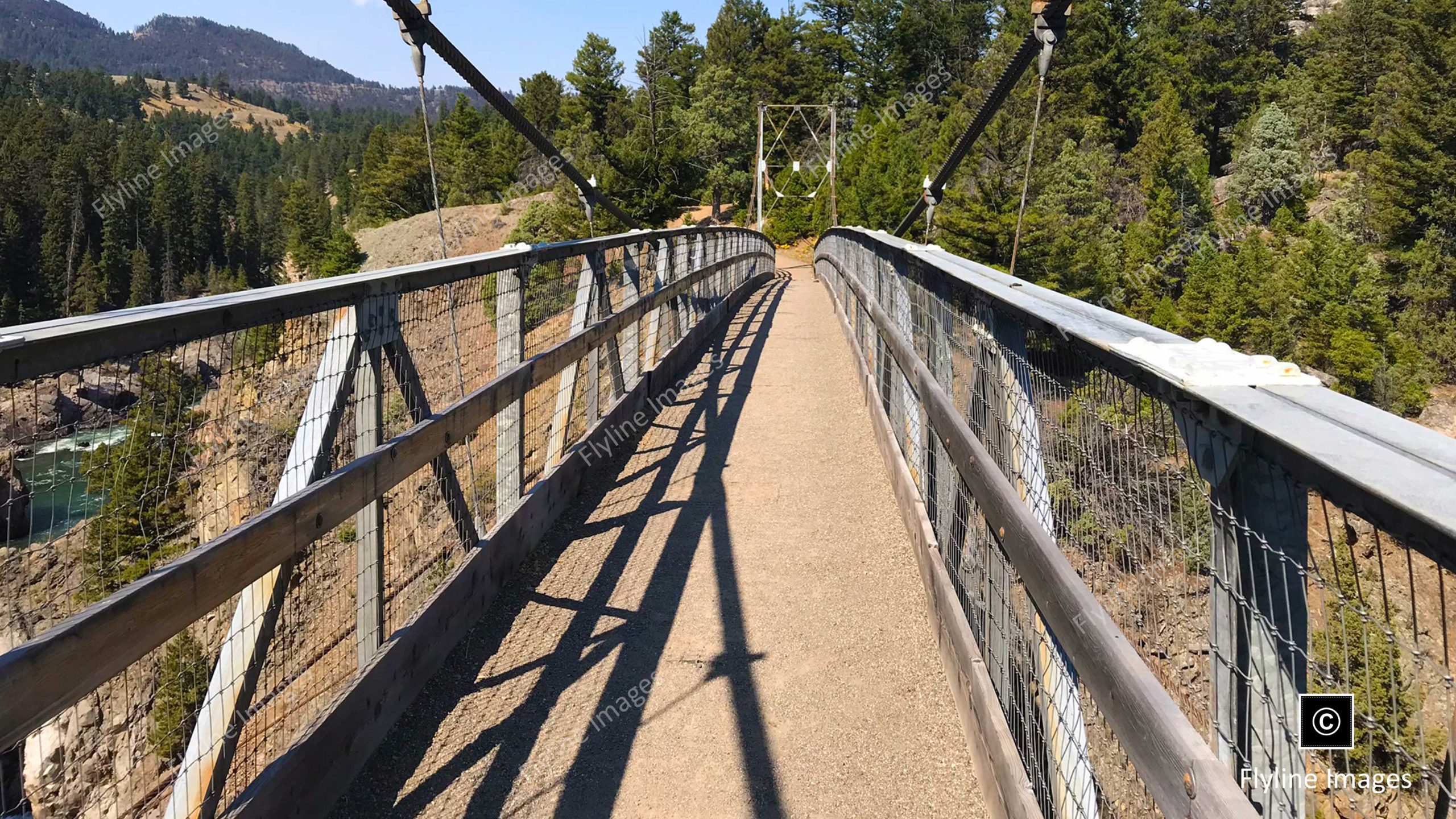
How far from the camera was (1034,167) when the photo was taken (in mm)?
55000

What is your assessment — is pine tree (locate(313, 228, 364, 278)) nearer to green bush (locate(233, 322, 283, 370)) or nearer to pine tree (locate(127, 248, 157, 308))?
pine tree (locate(127, 248, 157, 308))

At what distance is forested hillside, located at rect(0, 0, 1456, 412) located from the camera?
4950cm

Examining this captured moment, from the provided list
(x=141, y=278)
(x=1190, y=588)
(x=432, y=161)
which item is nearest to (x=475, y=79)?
(x=432, y=161)

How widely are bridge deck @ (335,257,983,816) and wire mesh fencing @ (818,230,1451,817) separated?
468 millimetres

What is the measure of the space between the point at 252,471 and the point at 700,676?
7.28ft

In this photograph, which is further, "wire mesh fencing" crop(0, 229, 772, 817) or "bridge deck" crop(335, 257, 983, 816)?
"bridge deck" crop(335, 257, 983, 816)

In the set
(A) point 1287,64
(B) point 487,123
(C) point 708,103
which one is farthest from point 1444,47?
(B) point 487,123

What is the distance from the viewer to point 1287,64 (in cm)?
8231

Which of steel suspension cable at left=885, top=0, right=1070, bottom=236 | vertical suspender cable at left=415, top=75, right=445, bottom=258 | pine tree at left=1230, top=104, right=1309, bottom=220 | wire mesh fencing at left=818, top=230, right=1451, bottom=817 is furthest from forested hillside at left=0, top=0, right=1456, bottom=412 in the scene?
wire mesh fencing at left=818, top=230, right=1451, bottom=817

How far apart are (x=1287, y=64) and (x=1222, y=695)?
98381 millimetres

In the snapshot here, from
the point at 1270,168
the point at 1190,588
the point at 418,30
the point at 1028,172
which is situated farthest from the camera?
the point at 1270,168

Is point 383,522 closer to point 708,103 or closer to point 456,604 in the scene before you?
point 456,604

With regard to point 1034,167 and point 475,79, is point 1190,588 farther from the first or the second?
point 1034,167

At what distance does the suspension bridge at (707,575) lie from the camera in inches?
50.0
